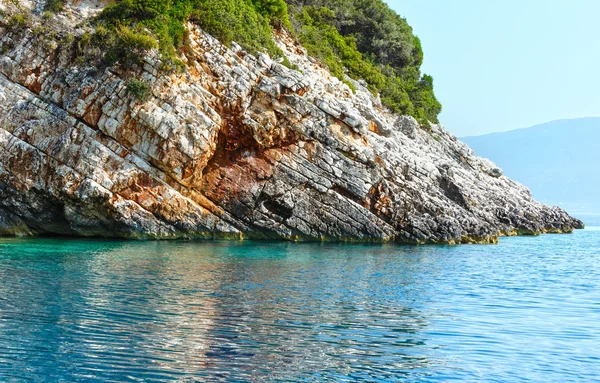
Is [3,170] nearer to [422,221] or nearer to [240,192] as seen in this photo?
[240,192]

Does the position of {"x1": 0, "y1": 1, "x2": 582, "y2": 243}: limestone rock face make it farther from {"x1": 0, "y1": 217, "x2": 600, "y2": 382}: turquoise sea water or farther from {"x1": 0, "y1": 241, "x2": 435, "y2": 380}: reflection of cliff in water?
{"x1": 0, "y1": 241, "x2": 435, "y2": 380}: reflection of cliff in water

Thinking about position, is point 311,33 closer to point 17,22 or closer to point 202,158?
point 202,158

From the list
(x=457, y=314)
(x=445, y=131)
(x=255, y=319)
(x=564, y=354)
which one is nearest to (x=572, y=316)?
(x=457, y=314)

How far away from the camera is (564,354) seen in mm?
14602

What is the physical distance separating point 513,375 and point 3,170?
33.0m

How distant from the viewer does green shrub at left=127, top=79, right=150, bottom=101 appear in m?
38.3

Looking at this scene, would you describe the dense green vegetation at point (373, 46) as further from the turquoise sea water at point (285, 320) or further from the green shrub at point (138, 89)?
the turquoise sea water at point (285, 320)

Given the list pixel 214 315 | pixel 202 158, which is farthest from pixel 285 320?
pixel 202 158

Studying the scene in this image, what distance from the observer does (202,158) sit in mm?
39688

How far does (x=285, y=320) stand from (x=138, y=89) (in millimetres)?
24788

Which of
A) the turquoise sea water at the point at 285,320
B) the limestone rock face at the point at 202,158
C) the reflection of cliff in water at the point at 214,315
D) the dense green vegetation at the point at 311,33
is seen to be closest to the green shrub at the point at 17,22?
the limestone rock face at the point at 202,158

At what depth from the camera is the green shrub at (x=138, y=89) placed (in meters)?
38.3

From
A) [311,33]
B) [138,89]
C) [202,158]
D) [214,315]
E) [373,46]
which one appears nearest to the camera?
[214,315]

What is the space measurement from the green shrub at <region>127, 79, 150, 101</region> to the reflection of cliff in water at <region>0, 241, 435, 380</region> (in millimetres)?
11329
